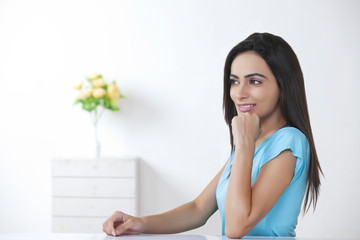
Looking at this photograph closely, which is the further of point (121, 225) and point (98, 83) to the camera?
point (98, 83)

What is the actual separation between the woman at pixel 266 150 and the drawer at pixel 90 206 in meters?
2.30

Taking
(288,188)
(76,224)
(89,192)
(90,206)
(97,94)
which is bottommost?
(76,224)

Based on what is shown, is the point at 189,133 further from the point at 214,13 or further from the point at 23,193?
the point at 23,193

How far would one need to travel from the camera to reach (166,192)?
390cm

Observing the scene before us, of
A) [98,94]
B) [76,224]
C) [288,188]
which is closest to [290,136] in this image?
[288,188]

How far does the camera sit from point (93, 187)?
367 cm

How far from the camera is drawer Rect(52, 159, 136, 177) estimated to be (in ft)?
11.9

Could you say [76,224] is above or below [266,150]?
below

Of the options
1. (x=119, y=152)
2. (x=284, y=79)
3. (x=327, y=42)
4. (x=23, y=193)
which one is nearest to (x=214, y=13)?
(x=327, y=42)

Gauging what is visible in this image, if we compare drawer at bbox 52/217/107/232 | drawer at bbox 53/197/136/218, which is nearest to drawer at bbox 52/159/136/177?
drawer at bbox 53/197/136/218

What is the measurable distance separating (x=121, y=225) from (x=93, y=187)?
2448 millimetres

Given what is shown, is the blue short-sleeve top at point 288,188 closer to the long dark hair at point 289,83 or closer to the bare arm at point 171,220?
the long dark hair at point 289,83

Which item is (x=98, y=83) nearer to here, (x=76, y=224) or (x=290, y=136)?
(x=76, y=224)

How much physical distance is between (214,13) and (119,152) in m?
1.45
